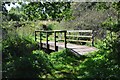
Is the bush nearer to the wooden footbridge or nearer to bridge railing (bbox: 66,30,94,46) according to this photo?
the wooden footbridge

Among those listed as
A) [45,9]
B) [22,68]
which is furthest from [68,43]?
[22,68]

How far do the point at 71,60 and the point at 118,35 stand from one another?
364 centimetres

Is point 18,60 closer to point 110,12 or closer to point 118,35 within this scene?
point 118,35

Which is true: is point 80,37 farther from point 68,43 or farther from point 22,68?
point 22,68

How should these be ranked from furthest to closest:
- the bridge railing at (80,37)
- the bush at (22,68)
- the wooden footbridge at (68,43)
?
the bridge railing at (80,37) < the wooden footbridge at (68,43) < the bush at (22,68)

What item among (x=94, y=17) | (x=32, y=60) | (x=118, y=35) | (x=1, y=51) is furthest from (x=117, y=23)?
(x=94, y=17)

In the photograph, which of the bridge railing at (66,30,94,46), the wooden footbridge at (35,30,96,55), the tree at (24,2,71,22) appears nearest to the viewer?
the tree at (24,2,71,22)

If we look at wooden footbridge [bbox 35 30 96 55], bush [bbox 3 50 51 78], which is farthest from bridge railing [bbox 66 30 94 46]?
bush [bbox 3 50 51 78]

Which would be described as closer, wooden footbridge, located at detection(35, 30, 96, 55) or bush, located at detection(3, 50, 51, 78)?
bush, located at detection(3, 50, 51, 78)

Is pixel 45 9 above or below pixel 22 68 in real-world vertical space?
above

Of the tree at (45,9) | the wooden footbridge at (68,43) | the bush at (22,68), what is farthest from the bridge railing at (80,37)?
the bush at (22,68)

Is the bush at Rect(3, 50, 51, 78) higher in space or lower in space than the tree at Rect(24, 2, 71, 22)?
lower

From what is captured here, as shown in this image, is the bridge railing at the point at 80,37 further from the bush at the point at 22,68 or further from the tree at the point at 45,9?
the bush at the point at 22,68

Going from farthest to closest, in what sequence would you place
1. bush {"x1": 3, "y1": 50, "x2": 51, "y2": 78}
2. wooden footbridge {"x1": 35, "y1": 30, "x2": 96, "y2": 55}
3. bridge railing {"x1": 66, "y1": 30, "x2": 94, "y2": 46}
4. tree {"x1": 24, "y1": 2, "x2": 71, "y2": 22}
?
bridge railing {"x1": 66, "y1": 30, "x2": 94, "y2": 46}, wooden footbridge {"x1": 35, "y1": 30, "x2": 96, "y2": 55}, tree {"x1": 24, "y1": 2, "x2": 71, "y2": 22}, bush {"x1": 3, "y1": 50, "x2": 51, "y2": 78}
